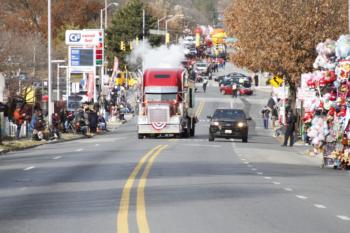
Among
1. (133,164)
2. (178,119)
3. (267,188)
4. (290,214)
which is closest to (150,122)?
(178,119)

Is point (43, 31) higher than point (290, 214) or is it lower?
higher

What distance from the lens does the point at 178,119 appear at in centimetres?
5522

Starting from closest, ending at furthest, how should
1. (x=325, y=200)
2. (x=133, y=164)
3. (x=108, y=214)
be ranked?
(x=108, y=214), (x=325, y=200), (x=133, y=164)

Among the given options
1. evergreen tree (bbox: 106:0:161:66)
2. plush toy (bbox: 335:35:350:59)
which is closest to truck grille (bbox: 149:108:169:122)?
plush toy (bbox: 335:35:350:59)

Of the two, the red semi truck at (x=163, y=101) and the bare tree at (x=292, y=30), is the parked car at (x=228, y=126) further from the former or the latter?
the bare tree at (x=292, y=30)

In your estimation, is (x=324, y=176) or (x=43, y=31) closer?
(x=324, y=176)

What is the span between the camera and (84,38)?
272 feet

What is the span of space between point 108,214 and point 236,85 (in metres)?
101

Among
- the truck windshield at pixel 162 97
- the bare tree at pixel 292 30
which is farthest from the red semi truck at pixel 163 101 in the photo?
the bare tree at pixel 292 30

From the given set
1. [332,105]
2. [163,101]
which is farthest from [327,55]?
[163,101]

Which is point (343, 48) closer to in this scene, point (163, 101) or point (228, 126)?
point (228, 126)

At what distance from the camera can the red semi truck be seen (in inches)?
2154

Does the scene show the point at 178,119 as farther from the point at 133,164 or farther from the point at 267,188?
the point at 267,188

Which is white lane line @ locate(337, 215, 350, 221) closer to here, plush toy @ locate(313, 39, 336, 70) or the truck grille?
plush toy @ locate(313, 39, 336, 70)
